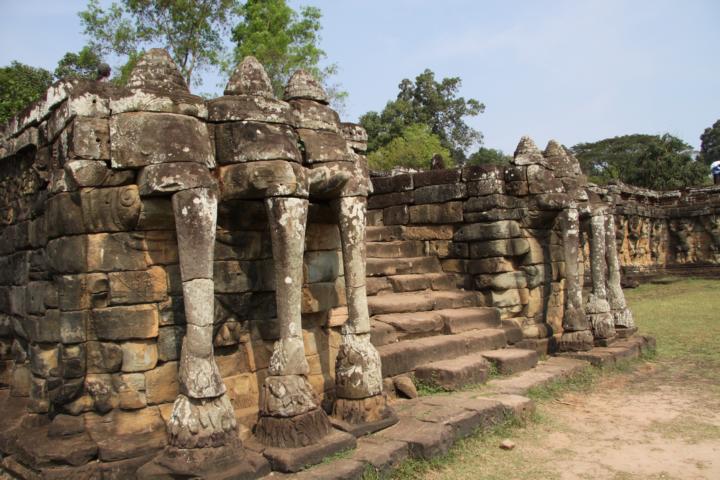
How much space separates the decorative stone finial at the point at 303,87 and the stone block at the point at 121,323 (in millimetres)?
2052

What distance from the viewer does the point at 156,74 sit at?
4.28m

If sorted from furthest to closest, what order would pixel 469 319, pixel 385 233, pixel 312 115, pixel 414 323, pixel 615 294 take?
pixel 615 294 < pixel 385 233 < pixel 469 319 < pixel 414 323 < pixel 312 115

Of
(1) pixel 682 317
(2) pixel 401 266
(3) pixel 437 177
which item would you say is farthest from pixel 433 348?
(1) pixel 682 317

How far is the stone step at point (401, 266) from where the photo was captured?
27.3 feet

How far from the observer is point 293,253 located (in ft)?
14.6

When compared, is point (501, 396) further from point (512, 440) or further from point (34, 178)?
point (34, 178)

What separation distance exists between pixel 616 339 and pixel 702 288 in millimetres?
10979

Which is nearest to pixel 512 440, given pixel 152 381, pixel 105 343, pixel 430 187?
pixel 152 381

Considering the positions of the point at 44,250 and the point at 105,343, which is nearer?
the point at 105,343

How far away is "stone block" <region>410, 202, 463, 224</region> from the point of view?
9109 mm

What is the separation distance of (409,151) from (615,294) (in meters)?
24.8

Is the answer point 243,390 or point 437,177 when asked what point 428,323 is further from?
point 243,390

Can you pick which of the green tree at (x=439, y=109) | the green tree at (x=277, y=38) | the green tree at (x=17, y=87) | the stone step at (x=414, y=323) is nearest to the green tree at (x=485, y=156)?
the green tree at (x=439, y=109)

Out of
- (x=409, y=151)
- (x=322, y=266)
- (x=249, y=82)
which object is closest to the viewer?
(x=249, y=82)
